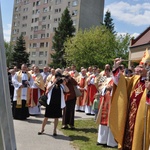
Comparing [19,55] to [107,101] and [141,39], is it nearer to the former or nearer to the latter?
[141,39]

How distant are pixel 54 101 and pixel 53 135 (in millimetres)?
977

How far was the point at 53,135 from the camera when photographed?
24.2ft

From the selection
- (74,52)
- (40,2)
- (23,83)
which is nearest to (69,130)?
(23,83)

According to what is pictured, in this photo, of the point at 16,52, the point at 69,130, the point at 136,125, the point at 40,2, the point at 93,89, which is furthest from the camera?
the point at 40,2

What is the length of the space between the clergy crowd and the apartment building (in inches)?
2090

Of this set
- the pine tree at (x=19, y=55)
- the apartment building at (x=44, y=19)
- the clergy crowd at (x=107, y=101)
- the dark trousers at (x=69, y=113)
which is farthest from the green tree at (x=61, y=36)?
the dark trousers at (x=69, y=113)

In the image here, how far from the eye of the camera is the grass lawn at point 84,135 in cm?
645

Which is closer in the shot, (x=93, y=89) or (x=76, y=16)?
(x=93, y=89)

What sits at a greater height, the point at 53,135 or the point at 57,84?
the point at 57,84

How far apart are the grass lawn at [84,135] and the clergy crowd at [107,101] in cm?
26

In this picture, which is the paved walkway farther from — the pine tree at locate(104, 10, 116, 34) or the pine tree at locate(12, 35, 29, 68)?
the pine tree at locate(104, 10, 116, 34)

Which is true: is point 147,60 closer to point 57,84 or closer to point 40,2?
point 57,84

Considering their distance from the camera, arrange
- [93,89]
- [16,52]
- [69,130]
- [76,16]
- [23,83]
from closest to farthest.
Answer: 1. [69,130]
2. [23,83]
3. [93,89]
4. [16,52]
5. [76,16]

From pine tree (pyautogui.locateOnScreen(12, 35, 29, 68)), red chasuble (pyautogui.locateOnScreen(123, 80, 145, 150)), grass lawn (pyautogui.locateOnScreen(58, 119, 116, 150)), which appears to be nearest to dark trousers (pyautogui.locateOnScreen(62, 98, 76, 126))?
grass lawn (pyautogui.locateOnScreen(58, 119, 116, 150))
